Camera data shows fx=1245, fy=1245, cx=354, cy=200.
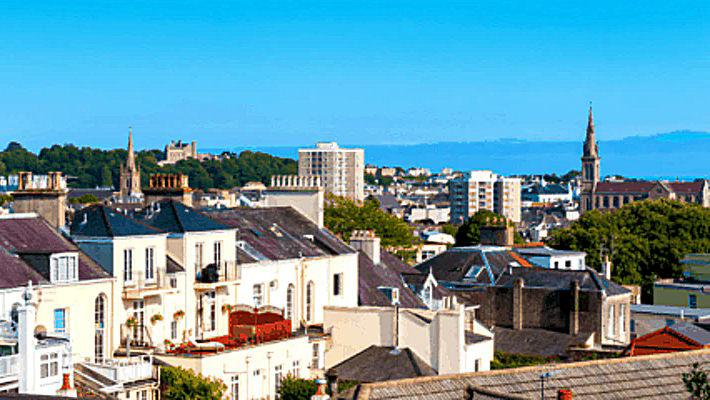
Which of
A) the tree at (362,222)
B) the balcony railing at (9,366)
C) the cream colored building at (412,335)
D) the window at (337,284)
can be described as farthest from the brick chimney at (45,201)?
the tree at (362,222)

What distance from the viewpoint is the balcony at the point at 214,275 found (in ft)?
141

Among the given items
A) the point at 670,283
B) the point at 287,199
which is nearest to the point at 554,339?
the point at 287,199

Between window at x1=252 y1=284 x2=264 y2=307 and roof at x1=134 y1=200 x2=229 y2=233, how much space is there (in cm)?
331

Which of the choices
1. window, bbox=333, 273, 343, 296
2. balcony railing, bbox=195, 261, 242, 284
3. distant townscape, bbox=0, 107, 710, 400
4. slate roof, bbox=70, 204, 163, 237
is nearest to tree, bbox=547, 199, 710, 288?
distant townscape, bbox=0, 107, 710, 400

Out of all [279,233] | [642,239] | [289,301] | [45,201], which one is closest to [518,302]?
[279,233]

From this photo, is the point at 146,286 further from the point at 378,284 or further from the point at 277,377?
the point at 378,284

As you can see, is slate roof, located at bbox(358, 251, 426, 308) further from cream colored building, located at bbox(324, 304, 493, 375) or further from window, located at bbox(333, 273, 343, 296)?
cream colored building, located at bbox(324, 304, 493, 375)

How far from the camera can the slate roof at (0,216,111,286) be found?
3762cm

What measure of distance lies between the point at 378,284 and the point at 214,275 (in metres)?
13.4

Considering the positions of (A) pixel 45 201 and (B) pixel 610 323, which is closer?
(A) pixel 45 201

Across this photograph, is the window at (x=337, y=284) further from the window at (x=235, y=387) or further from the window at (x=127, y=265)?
the window at (x=127, y=265)

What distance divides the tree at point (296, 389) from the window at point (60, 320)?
8.05 m

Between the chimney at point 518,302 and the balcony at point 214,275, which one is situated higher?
the balcony at point 214,275

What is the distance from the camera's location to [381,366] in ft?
153
